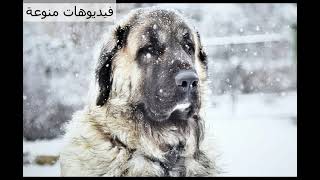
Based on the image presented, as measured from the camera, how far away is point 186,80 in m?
3.06

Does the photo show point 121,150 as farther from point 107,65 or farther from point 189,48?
point 189,48

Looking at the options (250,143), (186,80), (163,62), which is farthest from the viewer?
(250,143)

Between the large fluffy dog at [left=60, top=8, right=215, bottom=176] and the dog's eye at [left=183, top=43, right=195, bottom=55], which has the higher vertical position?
the dog's eye at [left=183, top=43, right=195, bottom=55]

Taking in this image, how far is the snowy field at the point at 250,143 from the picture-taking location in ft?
12.4

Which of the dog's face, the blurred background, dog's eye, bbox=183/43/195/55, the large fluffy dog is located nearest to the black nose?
the dog's face

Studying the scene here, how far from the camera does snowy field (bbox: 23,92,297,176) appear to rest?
377 centimetres

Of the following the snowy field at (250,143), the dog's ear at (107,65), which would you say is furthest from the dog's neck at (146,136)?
the snowy field at (250,143)

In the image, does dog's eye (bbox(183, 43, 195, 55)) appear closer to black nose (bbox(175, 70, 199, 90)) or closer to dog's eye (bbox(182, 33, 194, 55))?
dog's eye (bbox(182, 33, 194, 55))

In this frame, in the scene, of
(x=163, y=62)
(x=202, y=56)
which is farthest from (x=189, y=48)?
(x=163, y=62)

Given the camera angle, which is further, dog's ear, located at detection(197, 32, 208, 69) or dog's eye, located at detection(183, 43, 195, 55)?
dog's ear, located at detection(197, 32, 208, 69)

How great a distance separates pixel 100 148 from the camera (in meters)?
3.35

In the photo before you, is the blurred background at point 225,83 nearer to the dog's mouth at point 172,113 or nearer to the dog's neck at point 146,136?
the dog's neck at point 146,136

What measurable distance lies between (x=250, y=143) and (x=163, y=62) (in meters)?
1.32

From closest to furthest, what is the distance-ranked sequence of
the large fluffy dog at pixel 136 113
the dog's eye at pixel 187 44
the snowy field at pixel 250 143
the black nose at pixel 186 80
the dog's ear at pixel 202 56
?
1. the black nose at pixel 186 80
2. the large fluffy dog at pixel 136 113
3. the dog's eye at pixel 187 44
4. the dog's ear at pixel 202 56
5. the snowy field at pixel 250 143
